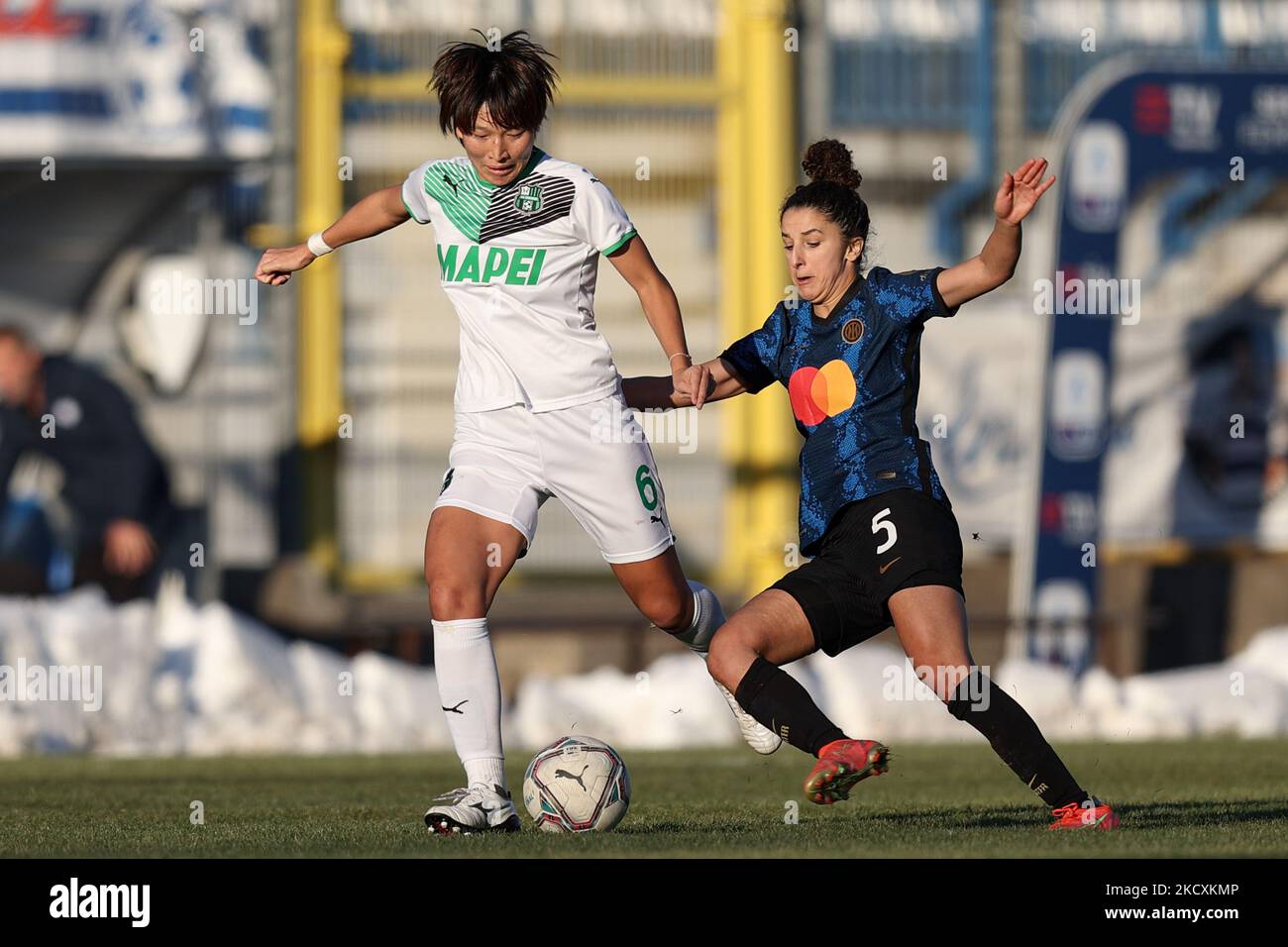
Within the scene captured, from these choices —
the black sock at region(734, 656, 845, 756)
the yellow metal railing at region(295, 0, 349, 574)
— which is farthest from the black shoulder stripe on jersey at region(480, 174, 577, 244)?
the yellow metal railing at region(295, 0, 349, 574)

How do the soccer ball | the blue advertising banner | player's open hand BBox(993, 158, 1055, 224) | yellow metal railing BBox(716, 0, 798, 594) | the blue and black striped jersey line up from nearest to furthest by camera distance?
player's open hand BBox(993, 158, 1055, 224) → the blue and black striped jersey → the soccer ball → the blue advertising banner → yellow metal railing BBox(716, 0, 798, 594)

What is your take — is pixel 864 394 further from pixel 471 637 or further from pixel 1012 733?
pixel 471 637

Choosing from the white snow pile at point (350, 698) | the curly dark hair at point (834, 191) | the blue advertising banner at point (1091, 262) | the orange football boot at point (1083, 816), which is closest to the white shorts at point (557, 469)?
the curly dark hair at point (834, 191)

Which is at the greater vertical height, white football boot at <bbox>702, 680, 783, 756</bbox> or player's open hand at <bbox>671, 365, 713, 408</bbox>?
player's open hand at <bbox>671, 365, 713, 408</bbox>

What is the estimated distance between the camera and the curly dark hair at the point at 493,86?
6.44m

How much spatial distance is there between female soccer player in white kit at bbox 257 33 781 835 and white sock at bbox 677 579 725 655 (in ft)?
1.41

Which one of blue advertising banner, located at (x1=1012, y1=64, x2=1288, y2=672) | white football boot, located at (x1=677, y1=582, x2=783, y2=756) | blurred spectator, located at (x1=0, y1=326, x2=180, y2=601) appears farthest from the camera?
blurred spectator, located at (x1=0, y1=326, x2=180, y2=601)

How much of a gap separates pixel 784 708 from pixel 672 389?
3.78ft

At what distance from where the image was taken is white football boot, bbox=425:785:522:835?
6430 millimetres

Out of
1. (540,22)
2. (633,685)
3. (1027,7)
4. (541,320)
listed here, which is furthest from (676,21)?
(541,320)

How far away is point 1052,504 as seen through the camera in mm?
15023

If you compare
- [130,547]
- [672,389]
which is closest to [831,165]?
[672,389]

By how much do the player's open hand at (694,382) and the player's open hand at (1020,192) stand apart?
944mm

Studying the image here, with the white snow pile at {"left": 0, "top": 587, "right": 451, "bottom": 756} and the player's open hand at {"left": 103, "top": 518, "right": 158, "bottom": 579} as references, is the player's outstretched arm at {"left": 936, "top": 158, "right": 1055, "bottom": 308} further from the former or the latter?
the player's open hand at {"left": 103, "top": 518, "right": 158, "bottom": 579}
